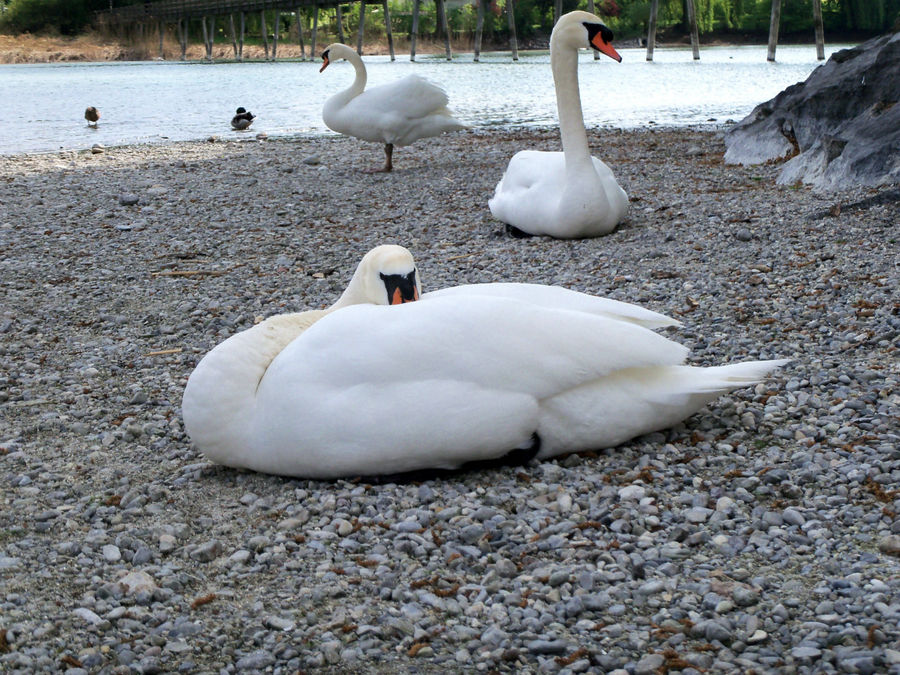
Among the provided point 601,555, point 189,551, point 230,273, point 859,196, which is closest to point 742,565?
point 601,555

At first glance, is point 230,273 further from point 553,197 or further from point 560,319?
point 560,319

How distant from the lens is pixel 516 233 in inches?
298

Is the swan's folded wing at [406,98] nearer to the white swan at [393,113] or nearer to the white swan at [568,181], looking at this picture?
the white swan at [393,113]

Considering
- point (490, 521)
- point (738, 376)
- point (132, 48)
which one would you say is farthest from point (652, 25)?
point (490, 521)

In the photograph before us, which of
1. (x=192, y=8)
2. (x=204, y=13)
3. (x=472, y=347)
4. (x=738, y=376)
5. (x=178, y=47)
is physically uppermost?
(x=192, y=8)

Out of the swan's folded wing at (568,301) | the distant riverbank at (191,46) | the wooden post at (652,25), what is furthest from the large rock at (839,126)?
the distant riverbank at (191,46)

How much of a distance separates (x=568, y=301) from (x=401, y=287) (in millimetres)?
610

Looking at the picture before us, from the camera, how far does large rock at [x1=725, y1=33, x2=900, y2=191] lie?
25.2 ft

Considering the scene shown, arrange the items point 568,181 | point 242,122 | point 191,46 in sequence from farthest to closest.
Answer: point 191,46 → point 242,122 → point 568,181

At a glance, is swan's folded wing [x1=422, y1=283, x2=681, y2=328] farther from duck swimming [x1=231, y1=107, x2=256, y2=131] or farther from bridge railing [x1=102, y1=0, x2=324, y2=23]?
bridge railing [x1=102, y1=0, x2=324, y2=23]

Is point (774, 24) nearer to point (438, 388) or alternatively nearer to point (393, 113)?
point (393, 113)

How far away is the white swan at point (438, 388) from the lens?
3053 millimetres

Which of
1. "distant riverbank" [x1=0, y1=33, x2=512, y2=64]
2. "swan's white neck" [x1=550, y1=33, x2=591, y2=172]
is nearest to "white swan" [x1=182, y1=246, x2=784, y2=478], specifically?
"swan's white neck" [x1=550, y1=33, x2=591, y2=172]

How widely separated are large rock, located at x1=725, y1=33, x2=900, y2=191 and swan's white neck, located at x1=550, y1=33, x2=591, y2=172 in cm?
220
